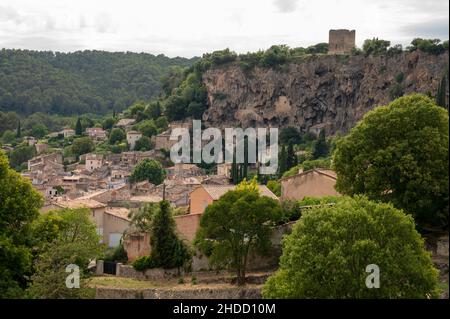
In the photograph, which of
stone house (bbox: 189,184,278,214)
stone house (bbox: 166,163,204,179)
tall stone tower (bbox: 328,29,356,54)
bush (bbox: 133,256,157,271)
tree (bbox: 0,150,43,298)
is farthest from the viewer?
tall stone tower (bbox: 328,29,356,54)

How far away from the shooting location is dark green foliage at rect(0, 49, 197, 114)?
154500 mm

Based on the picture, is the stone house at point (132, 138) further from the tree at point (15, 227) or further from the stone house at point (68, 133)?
the tree at point (15, 227)

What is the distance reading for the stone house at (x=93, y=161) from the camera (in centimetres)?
8884

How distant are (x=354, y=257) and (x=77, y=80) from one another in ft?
515

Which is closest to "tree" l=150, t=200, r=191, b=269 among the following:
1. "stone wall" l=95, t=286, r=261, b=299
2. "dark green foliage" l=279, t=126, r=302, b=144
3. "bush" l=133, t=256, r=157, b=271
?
"bush" l=133, t=256, r=157, b=271

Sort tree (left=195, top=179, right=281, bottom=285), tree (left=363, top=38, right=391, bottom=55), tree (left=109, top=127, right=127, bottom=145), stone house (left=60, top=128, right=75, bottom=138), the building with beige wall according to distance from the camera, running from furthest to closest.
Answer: stone house (left=60, top=128, right=75, bottom=138)
tree (left=109, top=127, right=127, bottom=145)
tree (left=363, top=38, right=391, bottom=55)
the building with beige wall
tree (left=195, top=179, right=281, bottom=285)

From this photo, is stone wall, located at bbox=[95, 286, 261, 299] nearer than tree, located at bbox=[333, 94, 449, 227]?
No

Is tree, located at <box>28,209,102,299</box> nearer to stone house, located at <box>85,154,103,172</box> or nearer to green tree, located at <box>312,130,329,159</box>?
green tree, located at <box>312,130,329,159</box>

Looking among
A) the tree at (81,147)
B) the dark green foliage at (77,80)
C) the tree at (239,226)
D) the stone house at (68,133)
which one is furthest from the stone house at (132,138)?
the tree at (239,226)

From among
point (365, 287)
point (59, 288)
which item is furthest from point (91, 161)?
point (365, 287)

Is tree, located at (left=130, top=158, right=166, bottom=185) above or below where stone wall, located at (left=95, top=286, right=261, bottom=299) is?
below

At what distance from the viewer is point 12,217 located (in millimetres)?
25766

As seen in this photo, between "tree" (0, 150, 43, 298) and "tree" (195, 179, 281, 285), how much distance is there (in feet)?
18.3

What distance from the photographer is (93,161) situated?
89.5 m
